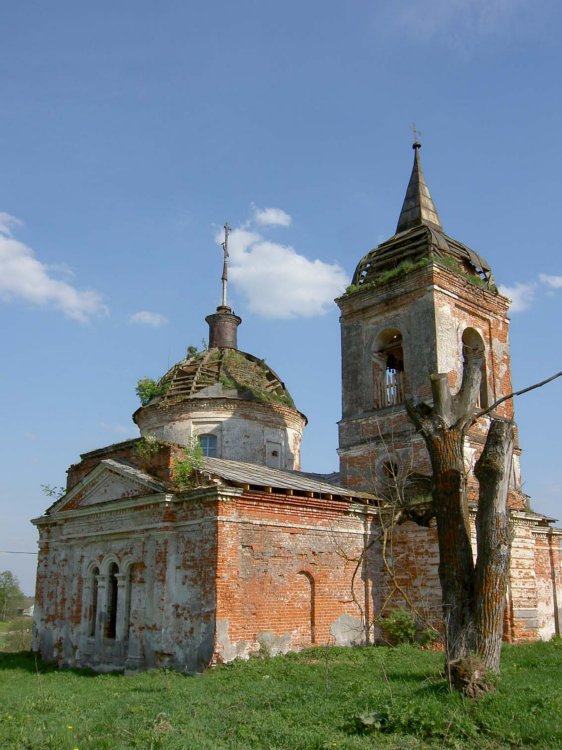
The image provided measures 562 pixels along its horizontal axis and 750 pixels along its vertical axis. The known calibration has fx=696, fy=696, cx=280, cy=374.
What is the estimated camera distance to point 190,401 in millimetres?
20766

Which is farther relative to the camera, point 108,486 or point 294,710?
point 108,486

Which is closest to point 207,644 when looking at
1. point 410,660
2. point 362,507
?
point 410,660

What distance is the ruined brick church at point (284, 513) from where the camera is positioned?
1363 cm

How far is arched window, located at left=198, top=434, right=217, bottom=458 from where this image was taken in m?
20.6

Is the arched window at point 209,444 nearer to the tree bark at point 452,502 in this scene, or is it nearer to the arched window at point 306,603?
the arched window at point 306,603

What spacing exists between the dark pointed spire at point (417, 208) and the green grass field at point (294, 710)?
1201cm

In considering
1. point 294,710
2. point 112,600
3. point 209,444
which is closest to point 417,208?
point 209,444

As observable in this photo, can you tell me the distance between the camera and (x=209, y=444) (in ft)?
67.8

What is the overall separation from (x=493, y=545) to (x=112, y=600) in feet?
33.0

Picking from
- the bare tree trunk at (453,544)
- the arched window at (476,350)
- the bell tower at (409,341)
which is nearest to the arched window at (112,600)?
the bell tower at (409,341)

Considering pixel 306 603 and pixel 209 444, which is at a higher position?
A: pixel 209 444

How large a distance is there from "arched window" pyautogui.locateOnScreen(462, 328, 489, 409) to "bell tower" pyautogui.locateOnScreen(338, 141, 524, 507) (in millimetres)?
27

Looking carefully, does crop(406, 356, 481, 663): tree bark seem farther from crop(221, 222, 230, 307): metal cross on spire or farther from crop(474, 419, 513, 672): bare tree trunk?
crop(221, 222, 230, 307): metal cross on spire

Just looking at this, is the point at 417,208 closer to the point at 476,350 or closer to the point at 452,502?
the point at 476,350
